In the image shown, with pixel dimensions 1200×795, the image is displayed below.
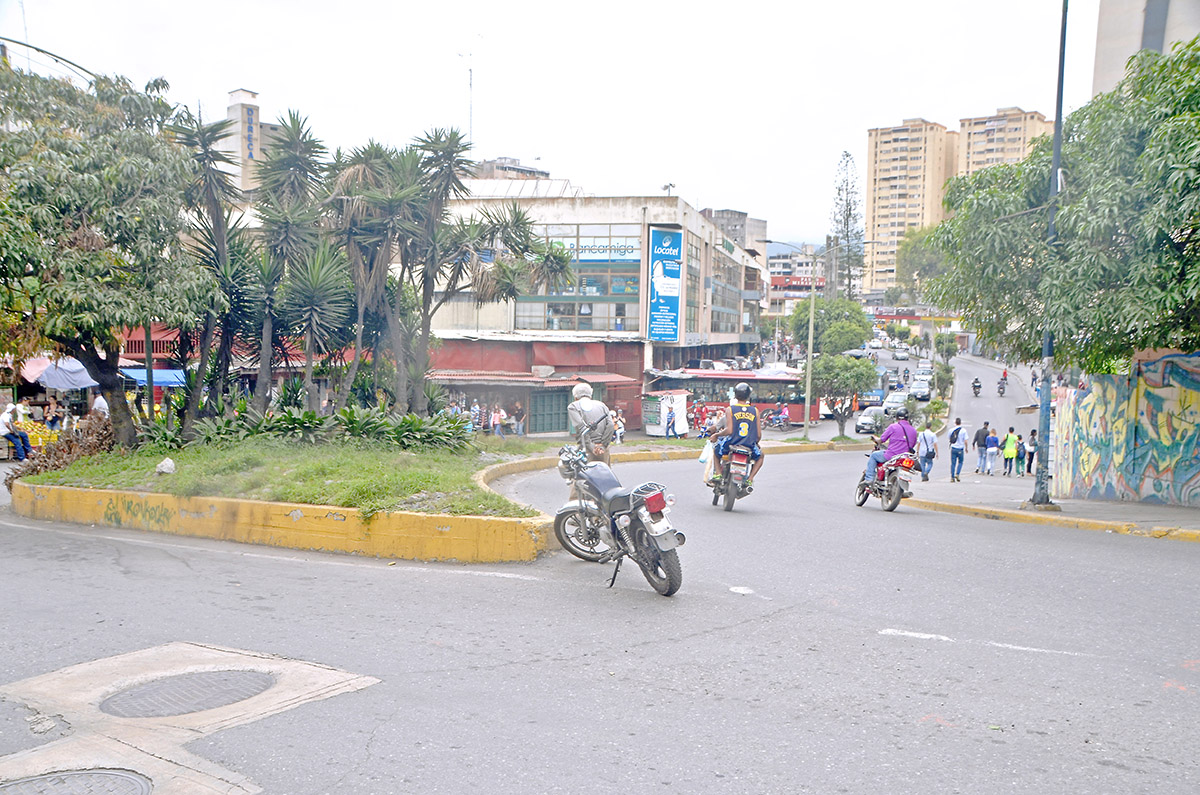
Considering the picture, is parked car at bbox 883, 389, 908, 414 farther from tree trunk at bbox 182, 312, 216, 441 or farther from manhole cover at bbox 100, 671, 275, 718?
manhole cover at bbox 100, 671, 275, 718

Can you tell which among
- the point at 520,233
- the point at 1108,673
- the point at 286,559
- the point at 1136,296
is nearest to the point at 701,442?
the point at 520,233

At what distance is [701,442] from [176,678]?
79.7ft

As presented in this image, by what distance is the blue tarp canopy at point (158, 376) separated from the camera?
29406mm

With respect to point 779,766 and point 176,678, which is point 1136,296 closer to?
point 779,766

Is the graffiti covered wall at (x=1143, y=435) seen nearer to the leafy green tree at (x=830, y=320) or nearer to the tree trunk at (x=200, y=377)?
the tree trunk at (x=200, y=377)

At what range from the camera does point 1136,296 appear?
1168 cm

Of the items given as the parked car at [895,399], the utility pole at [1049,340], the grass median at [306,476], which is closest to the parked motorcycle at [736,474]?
the grass median at [306,476]

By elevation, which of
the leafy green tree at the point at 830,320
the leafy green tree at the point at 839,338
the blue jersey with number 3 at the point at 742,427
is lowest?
the blue jersey with number 3 at the point at 742,427

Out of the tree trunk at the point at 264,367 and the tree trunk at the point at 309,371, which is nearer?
the tree trunk at the point at 264,367

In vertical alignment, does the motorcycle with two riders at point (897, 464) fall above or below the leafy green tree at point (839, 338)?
below

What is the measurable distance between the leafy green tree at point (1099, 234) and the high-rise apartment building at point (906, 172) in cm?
17676

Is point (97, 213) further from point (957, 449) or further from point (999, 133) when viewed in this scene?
point (999, 133)

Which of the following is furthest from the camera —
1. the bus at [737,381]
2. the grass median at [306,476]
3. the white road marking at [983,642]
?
the bus at [737,381]

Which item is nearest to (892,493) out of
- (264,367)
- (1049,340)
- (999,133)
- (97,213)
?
(1049,340)
